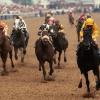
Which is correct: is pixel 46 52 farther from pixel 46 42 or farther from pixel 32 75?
pixel 32 75

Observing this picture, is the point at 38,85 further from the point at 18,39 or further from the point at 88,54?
the point at 18,39

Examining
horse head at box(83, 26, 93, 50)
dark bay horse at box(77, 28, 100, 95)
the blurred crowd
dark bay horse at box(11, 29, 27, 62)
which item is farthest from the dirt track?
the blurred crowd

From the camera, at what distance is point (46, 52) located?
1655 centimetres

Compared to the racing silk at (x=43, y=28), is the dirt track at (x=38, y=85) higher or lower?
lower

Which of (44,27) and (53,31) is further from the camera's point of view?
(53,31)

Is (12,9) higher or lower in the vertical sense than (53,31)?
lower

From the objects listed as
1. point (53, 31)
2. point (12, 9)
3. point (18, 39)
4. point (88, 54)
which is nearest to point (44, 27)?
point (53, 31)

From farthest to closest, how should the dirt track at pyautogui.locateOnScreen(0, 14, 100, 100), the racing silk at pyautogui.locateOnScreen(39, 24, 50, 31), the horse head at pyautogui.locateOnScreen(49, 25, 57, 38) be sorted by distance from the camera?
the horse head at pyautogui.locateOnScreen(49, 25, 57, 38) → the racing silk at pyautogui.locateOnScreen(39, 24, 50, 31) → the dirt track at pyautogui.locateOnScreen(0, 14, 100, 100)

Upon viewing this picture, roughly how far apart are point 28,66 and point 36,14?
62.2 metres

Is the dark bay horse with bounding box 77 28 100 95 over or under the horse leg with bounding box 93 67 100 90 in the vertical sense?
over

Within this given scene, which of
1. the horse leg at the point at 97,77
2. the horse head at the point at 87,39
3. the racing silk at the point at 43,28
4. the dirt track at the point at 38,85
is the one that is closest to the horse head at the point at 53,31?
the racing silk at the point at 43,28

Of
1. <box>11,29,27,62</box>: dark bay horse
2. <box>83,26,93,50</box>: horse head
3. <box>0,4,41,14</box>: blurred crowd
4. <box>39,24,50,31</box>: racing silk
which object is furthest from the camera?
<box>0,4,41,14</box>: blurred crowd

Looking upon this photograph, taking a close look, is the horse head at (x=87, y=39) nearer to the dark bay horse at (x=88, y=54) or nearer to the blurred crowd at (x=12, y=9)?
the dark bay horse at (x=88, y=54)

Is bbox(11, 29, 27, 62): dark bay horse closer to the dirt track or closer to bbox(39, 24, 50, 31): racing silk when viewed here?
the dirt track
